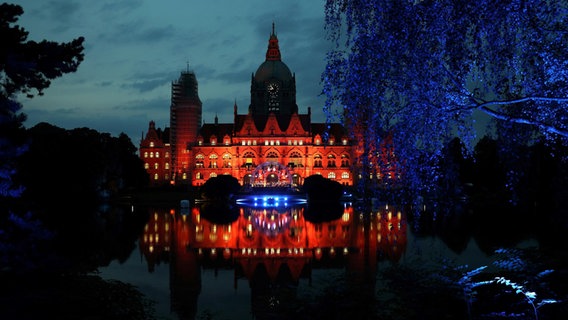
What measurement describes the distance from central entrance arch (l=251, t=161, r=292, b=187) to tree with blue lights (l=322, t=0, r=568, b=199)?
83.4 meters

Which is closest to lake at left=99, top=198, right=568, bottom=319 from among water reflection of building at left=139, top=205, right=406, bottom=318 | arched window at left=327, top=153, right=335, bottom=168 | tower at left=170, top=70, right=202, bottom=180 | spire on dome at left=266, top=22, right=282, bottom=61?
water reflection of building at left=139, top=205, right=406, bottom=318

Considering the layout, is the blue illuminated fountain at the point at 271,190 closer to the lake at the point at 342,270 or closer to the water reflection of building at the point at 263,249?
the water reflection of building at the point at 263,249

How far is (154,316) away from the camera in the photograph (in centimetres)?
1372

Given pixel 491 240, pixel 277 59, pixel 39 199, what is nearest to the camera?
pixel 491 240

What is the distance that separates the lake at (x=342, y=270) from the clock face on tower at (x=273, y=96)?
81.8 m

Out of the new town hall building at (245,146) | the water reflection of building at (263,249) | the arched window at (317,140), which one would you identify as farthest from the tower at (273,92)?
the water reflection of building at (263,249)

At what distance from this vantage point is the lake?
13.4m

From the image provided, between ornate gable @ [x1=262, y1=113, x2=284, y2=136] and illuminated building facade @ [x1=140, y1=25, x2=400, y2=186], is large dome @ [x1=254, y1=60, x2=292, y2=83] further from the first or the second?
ornate gable @ [x1=262, y1=113, x2=284, y2=136]

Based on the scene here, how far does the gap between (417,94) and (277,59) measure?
11564 centimetres

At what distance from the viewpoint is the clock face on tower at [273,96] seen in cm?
11644

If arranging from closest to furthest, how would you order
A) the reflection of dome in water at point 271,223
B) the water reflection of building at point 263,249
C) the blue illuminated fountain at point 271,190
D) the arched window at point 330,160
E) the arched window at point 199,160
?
the water reflection of building at point 263,249 → the reflection of dome in water at point 271,223 → the blue illuminated fountain at point 271,190 → the arched window at point 330,160 → the arched window at point 199,160

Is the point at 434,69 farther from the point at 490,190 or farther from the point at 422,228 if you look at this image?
the point at 490,190

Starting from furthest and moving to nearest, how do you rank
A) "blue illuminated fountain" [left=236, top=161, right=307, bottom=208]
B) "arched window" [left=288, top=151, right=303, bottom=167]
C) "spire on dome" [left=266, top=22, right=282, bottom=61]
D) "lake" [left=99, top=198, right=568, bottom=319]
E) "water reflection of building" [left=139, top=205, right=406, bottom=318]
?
"spire on dome" [left=266, top=22, right=282, bottom=61], "arched window" [left=288, top=151, right=303, bottom=167], "blue illuminated fountain" [left=236, top=161, right=307, bottom=208], "water reflection of building" [left=139, top=205, right=406, bottom=318], "lake" [left=99, top=198, right=568, bottom=319]

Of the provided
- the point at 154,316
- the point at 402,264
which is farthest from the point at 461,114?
the point at 402,264
